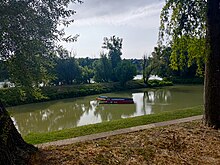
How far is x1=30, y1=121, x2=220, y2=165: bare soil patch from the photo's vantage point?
3131mm

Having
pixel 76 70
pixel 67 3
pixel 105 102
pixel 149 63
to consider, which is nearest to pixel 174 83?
pixel 149 63

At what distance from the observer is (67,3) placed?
340 centimetres

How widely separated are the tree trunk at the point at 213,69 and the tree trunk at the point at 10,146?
3.28 meters

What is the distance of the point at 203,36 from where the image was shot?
4520 millimetres

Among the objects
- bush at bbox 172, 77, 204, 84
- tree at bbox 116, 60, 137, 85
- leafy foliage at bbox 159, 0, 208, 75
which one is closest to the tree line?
tree at bbox 116, 60, 137, 85

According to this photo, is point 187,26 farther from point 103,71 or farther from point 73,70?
point 103,71

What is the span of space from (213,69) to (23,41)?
11.1 ft

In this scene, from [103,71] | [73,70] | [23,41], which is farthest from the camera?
[103,71]

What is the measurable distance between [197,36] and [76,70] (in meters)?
20.0

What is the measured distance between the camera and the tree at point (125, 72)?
26031 mm

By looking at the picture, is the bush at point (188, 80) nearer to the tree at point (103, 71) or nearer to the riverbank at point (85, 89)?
the riverbank at point (85, 89)

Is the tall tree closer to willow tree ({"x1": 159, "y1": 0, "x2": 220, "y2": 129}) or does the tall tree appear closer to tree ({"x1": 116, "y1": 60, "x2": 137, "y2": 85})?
tree ({"x1": 116, "y1": 60, "x2": 137, "y2": 85})

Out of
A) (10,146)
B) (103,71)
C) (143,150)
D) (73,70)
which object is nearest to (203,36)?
(143,150)

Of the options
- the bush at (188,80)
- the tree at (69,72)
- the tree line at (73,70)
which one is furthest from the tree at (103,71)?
the bush at (188,80)
